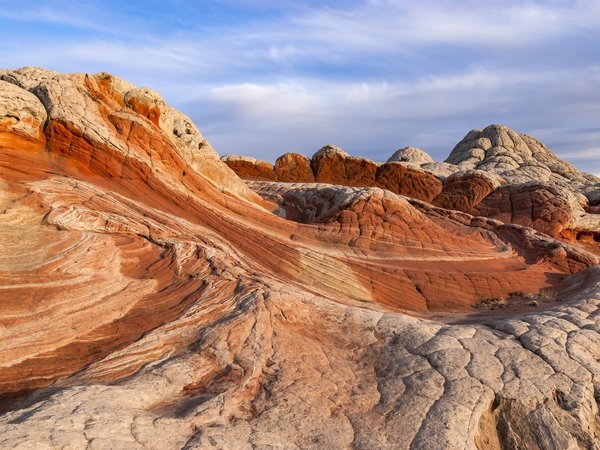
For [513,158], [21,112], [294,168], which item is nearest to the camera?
[21,112]

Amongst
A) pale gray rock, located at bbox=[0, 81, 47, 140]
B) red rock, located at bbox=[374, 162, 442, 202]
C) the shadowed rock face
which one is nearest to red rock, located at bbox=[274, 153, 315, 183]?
red rock, located at bbox=[374, 162, 442, 202]

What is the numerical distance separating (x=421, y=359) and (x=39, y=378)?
5.71 metres

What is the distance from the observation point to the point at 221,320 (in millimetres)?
9117

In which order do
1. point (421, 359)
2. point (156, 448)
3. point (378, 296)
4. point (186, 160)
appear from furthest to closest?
point (186, 160) < point (378, 296) < point (421, 359) < point (156, 448)

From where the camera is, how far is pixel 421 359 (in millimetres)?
8453

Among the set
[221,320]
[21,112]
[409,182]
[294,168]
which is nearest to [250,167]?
[294,168]

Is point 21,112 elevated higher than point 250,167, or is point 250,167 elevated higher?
point 21,112

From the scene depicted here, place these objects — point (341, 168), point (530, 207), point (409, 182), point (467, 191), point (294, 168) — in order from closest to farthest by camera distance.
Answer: point (530, 207) → point (467, 191) → point (409, 182) → point (341, 168) → point (294, 168)

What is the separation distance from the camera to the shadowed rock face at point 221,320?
22.5 feet

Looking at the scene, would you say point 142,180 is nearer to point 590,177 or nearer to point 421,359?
point 421,359

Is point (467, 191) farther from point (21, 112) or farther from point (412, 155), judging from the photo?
point (21, 112)

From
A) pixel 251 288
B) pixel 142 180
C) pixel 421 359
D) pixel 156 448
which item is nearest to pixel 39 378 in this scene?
pixel 156 448

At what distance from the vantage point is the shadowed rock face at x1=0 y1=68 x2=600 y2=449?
6.85 meters

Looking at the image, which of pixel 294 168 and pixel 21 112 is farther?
pixel 294 168
